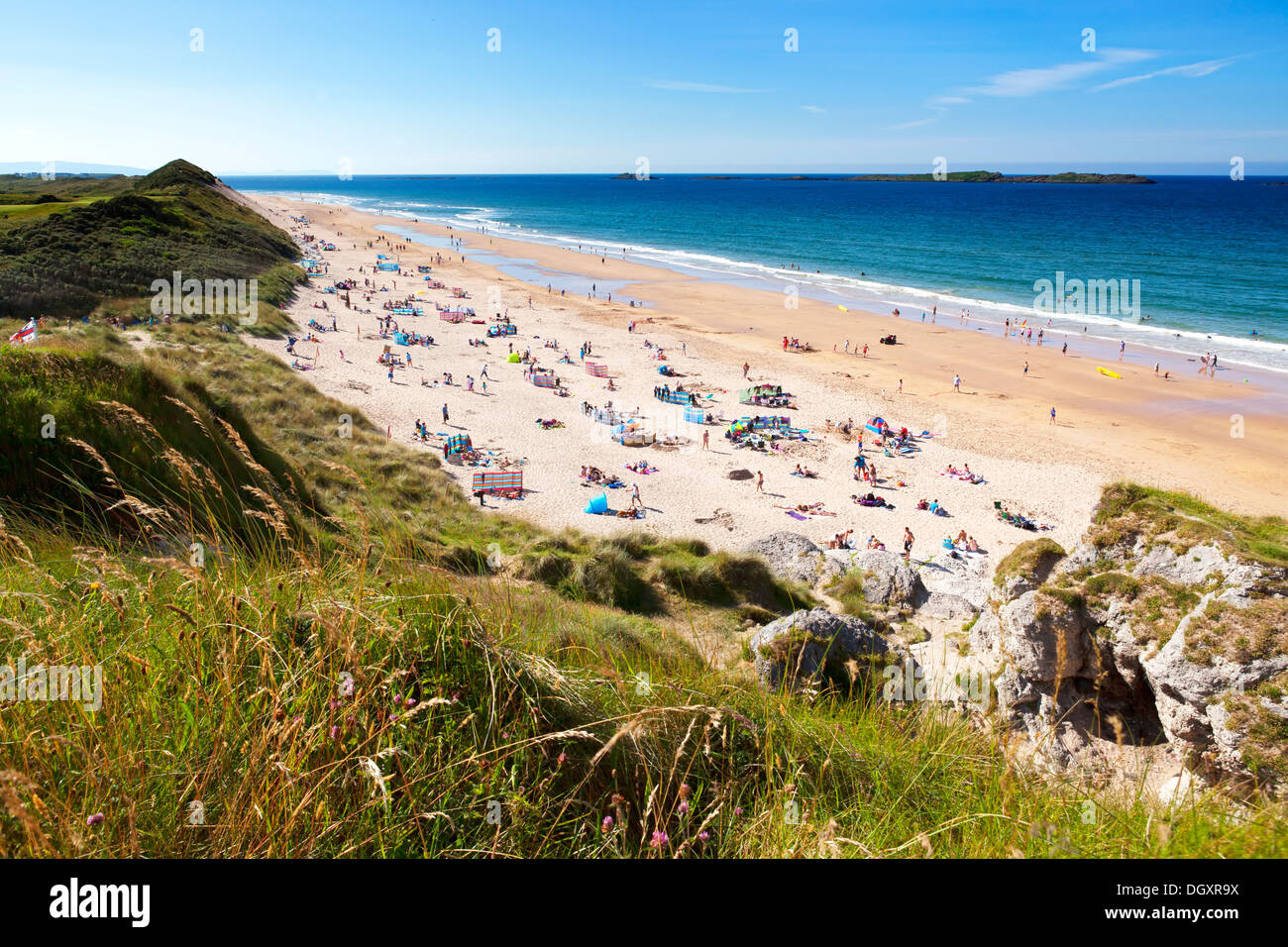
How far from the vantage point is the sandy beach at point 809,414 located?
22.5m

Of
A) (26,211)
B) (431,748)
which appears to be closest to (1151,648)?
(431,748)

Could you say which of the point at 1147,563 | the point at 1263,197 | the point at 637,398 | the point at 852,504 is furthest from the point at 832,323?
the point at 1263,197

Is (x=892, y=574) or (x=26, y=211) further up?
(x=26, y=211)

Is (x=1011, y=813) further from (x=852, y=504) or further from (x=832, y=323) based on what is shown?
(x=832, y=323)

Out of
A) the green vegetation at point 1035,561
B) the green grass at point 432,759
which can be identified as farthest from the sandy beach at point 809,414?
the green grass at point 432,759

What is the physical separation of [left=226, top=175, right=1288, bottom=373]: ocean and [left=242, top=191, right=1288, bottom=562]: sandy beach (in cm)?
911

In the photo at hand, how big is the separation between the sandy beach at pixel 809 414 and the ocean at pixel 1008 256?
911 cm

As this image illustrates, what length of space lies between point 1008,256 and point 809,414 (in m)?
63.2

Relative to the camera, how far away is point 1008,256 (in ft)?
258

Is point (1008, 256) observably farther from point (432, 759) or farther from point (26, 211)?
point (26, 211)

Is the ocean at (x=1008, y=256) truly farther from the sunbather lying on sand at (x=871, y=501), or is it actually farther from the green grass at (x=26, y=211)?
the green grass at (x=26, y=211)

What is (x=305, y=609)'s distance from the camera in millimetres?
2607
